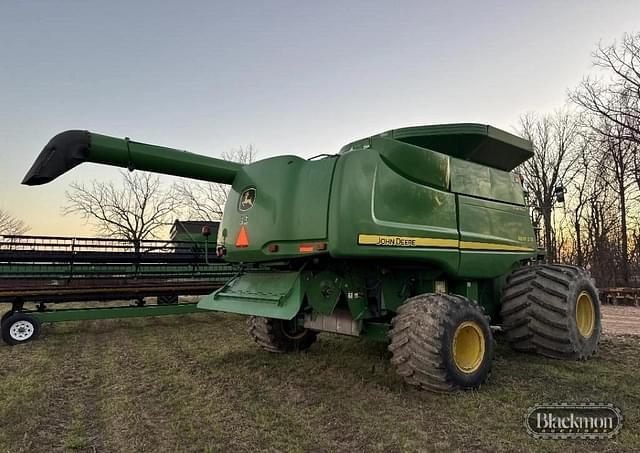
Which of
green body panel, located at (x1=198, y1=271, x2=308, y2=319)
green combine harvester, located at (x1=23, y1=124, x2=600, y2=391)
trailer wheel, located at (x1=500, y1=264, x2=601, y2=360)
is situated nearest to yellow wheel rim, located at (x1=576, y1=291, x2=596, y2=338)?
green combine harvester, located at (x1=23, y1=124, x2=600, y2=391)

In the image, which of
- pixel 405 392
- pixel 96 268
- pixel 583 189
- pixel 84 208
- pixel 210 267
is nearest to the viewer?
pixel 405 392

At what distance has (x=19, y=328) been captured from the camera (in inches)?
265

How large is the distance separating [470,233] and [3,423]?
15.0 feet

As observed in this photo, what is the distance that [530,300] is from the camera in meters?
4.89

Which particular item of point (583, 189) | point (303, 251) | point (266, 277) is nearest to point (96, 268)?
point (266, 277)

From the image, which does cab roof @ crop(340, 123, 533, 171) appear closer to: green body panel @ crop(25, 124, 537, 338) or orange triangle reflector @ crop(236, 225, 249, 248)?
green body panel @ crop(25, 124, 537, 338)

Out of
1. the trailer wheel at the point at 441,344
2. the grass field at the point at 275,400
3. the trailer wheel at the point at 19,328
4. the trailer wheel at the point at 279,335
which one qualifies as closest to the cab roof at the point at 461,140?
the trailer wheel at the point at 441,344

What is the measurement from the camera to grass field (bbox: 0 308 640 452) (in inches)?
113

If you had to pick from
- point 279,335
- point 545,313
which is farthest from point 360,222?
point 545,313

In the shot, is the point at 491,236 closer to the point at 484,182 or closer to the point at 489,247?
the point at 489,247

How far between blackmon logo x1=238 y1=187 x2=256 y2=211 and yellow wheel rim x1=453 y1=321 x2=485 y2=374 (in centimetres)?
251

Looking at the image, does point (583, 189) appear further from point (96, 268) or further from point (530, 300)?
point (96, 268)

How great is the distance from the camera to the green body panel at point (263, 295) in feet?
13.8

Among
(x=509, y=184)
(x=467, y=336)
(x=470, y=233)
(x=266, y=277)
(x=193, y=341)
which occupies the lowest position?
(x=193, y=341)
